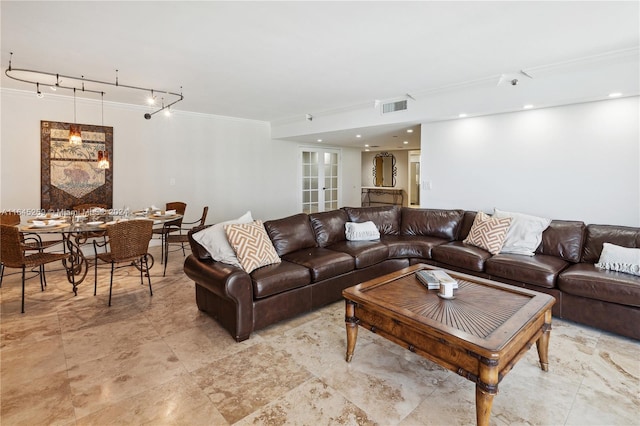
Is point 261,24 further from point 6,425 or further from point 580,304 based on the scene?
point 580,304

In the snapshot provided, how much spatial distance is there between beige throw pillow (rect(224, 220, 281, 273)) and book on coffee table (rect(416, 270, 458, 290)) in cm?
135

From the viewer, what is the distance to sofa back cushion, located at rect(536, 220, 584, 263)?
341cm

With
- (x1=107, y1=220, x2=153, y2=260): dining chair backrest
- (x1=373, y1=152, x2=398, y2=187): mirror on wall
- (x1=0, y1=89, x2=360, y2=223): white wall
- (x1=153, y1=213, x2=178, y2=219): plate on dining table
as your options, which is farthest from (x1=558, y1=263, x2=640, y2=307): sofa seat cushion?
(x1=373, y1=152, x2=398, y2=187): mirror on wall

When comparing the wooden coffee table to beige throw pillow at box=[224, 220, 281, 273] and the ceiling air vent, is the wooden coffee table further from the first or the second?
the ceiling air vent

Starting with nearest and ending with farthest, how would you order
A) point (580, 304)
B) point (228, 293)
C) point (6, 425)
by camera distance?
1. point (6, 425)
2. point (228, 293)
3. point (580, 304)

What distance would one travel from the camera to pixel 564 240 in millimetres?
3477

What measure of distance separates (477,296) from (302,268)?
1.49 metres

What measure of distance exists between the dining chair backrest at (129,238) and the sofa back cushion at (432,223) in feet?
11.0

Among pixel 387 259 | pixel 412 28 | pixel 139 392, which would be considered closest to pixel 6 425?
pixel 139 392

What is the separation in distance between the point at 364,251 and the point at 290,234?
2.83 ft

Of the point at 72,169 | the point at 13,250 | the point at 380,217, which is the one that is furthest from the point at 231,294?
the point at 72,169

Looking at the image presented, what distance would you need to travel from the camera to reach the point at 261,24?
260cm

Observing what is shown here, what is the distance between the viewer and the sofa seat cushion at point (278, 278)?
106 inches

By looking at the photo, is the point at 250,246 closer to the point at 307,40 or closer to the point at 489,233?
the point at 307,40
